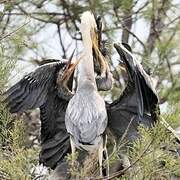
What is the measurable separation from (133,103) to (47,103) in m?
0.27

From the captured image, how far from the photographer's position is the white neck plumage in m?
2.12

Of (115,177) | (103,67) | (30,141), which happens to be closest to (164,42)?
(30,141)

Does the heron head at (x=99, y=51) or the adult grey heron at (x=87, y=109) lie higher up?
the heron head at (x=99, y=51)

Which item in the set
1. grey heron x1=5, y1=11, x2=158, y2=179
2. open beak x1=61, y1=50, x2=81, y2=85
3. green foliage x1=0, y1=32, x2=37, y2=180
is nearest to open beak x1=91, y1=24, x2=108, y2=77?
grey heron x1=5, y1=11, x2=158, y2=179

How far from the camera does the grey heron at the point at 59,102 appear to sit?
80.6 inches

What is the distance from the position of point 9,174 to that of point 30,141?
1359 mm

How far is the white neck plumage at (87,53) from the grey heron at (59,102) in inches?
1.6

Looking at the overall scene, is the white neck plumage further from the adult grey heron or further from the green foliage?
the green foliage

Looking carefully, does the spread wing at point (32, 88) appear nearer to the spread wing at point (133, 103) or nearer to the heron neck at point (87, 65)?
the heron neck at point (87, 65)

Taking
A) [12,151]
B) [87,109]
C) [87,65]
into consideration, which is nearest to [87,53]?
[87,65]

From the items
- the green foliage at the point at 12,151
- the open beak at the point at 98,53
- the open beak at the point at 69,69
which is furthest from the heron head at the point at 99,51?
the green foliage at the point at 12,151

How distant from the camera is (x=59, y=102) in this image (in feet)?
7.33

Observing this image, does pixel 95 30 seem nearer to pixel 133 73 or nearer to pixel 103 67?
pixel 103 67

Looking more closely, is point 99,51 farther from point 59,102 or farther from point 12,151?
point 12,151
